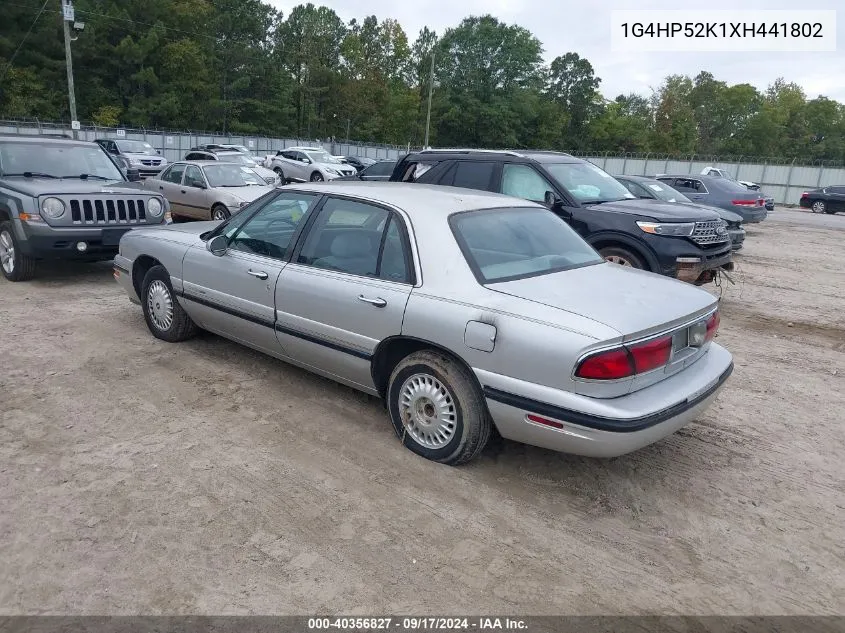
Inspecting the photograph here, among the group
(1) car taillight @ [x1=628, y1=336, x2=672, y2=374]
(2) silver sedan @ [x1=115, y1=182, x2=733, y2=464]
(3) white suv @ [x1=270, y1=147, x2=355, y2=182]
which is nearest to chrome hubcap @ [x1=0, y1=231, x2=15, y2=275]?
(2) silver sedan @ [x1=115, y1=182, x2=733, y2=464]

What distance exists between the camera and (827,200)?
28734 mm

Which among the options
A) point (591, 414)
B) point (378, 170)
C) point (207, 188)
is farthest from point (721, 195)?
point (591, 414)

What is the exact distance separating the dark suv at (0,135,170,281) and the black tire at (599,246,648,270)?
5.83 meters

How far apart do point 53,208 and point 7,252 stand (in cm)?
111

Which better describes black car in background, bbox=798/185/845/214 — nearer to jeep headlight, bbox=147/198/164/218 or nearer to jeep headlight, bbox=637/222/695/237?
jeep headlight, bbox=637/222/695/237

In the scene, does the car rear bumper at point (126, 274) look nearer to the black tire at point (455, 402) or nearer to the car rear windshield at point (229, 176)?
the black tire at point (455, 402)

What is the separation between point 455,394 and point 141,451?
1.96 meters

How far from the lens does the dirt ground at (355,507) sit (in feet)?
9.06

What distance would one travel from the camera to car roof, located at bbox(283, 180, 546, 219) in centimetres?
405

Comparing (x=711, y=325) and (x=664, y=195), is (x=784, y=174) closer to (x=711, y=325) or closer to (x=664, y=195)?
(x=664, y=195)

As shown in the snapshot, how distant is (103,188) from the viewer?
8.09m

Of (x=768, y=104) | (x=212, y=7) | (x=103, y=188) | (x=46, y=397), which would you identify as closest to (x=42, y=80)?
(x=212, y=7)

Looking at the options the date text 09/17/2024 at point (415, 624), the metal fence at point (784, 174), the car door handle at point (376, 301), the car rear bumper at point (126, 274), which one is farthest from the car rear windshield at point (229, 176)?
the metal fence at point (784, 174)

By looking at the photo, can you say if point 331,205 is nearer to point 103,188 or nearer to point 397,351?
point 397,351
